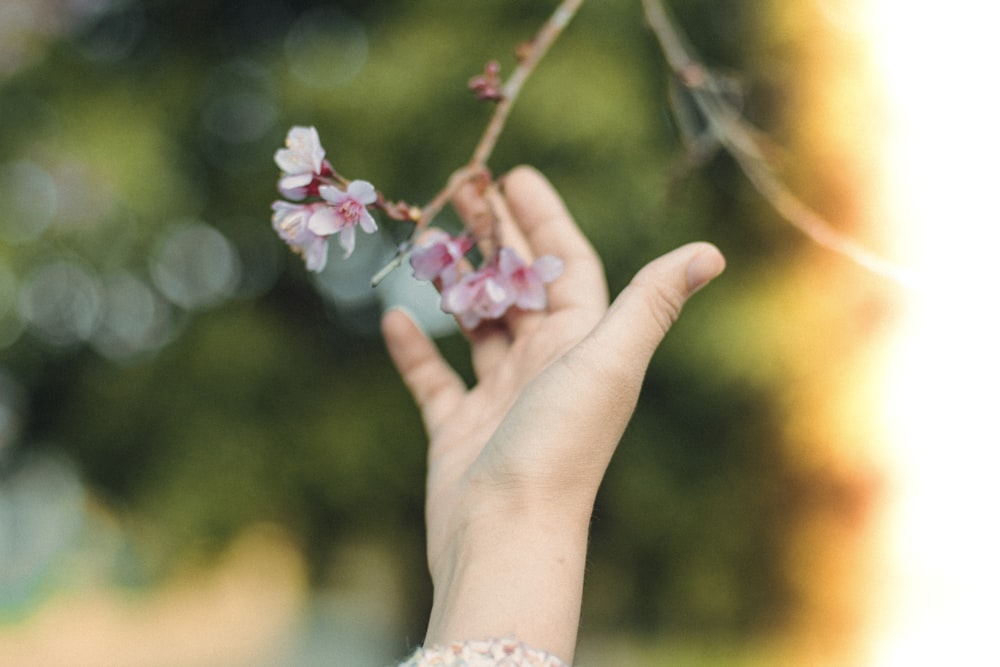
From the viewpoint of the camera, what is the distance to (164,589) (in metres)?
4.34

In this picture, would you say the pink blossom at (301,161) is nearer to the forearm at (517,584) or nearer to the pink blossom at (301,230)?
the pink blossom at (301,230)

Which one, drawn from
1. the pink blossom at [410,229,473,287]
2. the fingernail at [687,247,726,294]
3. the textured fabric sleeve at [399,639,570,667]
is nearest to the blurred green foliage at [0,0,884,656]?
the pink blossom at [410,229,473,287]

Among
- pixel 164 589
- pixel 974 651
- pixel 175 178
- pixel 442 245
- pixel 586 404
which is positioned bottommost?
pixel 974 651

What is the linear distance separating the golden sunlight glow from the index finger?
1827 mm

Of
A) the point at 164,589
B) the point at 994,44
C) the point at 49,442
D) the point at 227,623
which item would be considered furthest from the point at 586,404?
the point at 227,623

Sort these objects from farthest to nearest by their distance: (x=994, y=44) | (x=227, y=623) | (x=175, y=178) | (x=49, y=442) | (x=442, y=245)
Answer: (x=227, y=623), (x=49, y=442), (x=175, y=178), (x=994, y=44), (x=442, y=245)

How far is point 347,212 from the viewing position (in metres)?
1.21

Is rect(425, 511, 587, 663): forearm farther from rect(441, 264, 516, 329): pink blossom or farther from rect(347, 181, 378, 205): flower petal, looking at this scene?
rect(347, 181, 378, 205): flower petal

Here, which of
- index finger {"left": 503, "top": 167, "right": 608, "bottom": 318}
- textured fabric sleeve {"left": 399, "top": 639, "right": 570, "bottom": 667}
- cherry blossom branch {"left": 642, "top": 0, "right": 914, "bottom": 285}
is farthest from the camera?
index finger {"left": 503, "top": 167, "right": 608, "bottom": 318}

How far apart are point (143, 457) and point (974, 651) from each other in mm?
3906

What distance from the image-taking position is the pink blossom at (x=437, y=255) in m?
1.42

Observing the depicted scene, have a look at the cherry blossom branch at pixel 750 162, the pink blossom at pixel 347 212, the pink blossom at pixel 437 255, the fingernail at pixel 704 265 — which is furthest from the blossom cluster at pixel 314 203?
the cherry blossom branch at pixel 750 162

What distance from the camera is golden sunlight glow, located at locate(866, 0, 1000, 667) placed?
3.16 metres

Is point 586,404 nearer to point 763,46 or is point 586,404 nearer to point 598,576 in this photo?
point 763,46
